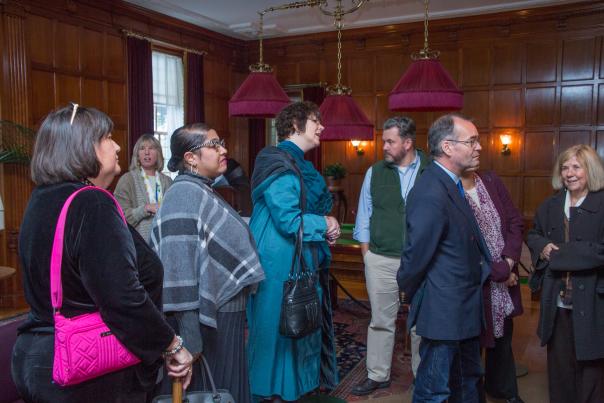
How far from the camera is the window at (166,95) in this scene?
8008 mm

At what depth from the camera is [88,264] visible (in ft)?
4.78

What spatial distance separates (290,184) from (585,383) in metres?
1.95

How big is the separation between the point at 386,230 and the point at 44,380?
2.31 m

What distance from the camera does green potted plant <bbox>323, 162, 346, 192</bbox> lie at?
8.66 metres

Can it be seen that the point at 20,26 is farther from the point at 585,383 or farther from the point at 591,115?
the point at 591,115

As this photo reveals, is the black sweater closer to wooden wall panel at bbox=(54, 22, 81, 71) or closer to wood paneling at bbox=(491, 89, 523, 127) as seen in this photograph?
wooden wall panel at bbox=(54, 22, 81, 71)

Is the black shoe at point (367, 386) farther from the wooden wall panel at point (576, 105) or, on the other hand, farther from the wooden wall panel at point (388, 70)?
the wooden wall panel at point (388, 70)

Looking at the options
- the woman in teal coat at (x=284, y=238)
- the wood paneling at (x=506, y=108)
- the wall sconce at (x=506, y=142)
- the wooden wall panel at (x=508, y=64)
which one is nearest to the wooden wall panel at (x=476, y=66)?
the wooden wall panel at (x=508, y=64)

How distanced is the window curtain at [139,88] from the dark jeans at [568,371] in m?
6.13

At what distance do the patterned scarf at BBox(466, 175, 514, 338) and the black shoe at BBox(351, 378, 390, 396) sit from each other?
0.95 meters

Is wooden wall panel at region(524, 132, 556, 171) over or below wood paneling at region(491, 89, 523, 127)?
below

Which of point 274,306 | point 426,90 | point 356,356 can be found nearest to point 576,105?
point 426,90

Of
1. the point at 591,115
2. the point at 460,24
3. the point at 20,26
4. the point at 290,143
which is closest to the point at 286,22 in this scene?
the point at 460,24

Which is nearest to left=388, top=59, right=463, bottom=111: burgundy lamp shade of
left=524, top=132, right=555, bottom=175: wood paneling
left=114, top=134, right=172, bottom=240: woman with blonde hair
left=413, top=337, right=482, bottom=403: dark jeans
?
left=413, top=337, right=482, bottom=403: dark jeans
